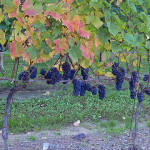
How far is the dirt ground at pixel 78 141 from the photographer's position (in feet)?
10.5

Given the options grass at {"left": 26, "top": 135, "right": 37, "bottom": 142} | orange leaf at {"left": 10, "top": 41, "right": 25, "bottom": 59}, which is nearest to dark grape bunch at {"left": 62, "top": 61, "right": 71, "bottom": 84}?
orange leaf at {"left": 10, "top": 41, "right": 25, "bottom": 59}

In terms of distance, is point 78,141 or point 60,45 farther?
point 78,141

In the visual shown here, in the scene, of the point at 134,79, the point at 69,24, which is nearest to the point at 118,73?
the point at 134,79

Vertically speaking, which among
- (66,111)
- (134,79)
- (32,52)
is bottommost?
(66,111)

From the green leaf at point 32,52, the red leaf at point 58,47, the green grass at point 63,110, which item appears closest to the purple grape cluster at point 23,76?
the green leaf at point 32,52

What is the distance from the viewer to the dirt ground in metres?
3.21

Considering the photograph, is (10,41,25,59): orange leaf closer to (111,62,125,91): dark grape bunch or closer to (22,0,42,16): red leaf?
(22,0,42,16): red leaf

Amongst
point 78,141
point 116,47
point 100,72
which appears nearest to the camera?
point 116,47

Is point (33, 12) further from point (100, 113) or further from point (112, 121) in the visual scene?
point (100, 113)

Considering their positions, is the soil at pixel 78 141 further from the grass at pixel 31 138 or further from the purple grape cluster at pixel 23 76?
the purple grape cluster at pixel 23 76

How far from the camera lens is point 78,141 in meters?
3.39

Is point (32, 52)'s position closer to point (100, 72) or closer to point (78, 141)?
point (100, 72)

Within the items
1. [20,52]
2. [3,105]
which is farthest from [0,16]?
[3,105]

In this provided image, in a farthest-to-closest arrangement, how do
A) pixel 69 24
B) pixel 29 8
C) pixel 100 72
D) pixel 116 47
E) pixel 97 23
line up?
pixel 100 72
pixel 116 47
pixel 97 23
pixel 69 24
pixel 29 8
